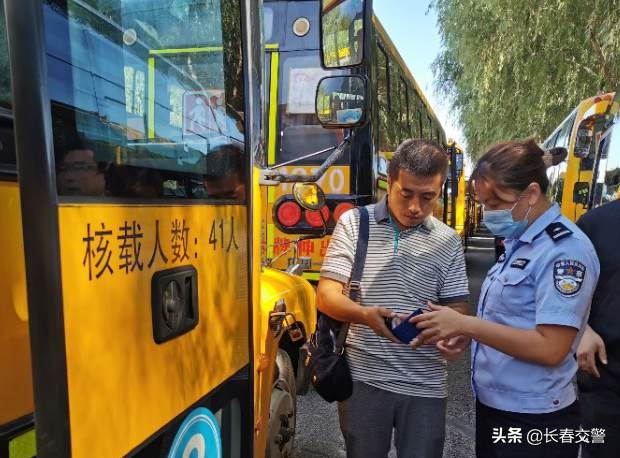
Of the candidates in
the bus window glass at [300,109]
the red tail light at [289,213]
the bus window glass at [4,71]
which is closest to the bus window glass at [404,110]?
the bus window glass at [300,109]

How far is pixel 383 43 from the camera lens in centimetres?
506

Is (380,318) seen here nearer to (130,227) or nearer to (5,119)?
(130,227)

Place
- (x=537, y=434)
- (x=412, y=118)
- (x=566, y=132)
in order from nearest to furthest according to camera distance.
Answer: (x=537, y=434) < (x=412, y=118) < (x=566, y=132)

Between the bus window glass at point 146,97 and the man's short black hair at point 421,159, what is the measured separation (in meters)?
0.54

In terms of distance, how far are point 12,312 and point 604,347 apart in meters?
1.93

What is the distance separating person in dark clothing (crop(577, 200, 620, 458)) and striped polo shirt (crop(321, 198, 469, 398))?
543 mm

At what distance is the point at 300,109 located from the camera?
4.48 m

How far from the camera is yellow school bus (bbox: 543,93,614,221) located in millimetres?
6945

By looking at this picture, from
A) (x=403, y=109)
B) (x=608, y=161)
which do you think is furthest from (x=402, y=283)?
(x=608, y=161)

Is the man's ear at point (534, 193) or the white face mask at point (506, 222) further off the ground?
the man's ear at point (534, 193)

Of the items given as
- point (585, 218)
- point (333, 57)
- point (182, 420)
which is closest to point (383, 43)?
point (333, 57)

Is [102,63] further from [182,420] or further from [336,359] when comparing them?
[336,359]

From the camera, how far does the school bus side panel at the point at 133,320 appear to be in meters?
0.93

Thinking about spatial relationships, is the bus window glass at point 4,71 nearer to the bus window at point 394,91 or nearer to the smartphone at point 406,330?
the smartphone at point 406,330
